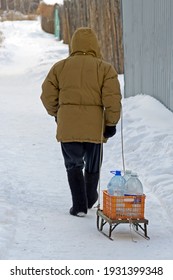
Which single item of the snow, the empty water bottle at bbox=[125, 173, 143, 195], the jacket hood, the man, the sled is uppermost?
the jacket hood

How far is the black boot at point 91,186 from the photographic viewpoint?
6809mm

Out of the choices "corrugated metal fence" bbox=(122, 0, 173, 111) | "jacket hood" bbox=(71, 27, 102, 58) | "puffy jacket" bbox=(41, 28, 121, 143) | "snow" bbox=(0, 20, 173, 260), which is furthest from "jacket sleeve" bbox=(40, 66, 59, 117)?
"corrugated metal fence" bbox=(122, 0, 173, 111)

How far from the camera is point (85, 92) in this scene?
6.46 metres

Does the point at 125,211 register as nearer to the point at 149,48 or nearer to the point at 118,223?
the point at 118,223

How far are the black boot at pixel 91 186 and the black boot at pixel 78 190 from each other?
0.21 meters

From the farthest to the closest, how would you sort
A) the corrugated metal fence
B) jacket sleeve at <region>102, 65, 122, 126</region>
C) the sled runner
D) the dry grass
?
the dry grass, the corrugated metal fence, jacket sleeve at <region>102, 65, 122, 126</region>, the sled runner

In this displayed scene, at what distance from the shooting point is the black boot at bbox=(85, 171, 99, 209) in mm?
6809

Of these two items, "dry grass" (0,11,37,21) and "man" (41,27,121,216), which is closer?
"man" (41,27,121,216)

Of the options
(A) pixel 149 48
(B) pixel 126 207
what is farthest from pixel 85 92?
(A) pixel 149 48

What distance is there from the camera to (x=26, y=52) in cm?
3144

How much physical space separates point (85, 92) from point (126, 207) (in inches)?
47.0

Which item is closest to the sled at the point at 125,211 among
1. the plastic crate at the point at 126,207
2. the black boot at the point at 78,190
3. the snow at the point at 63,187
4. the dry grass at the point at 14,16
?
the plastic crate at the point at 126,207

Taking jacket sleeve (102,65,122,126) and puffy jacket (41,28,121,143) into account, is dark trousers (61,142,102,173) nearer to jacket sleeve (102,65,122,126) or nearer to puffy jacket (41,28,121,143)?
puffy jacket (41,28,121,143)

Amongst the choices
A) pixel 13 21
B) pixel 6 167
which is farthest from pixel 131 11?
pixel 13 21
